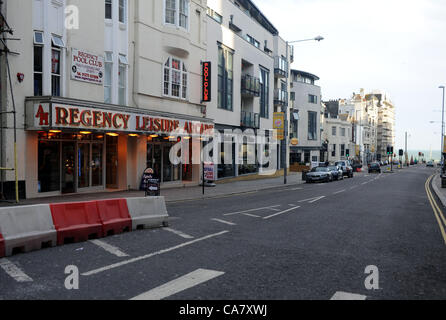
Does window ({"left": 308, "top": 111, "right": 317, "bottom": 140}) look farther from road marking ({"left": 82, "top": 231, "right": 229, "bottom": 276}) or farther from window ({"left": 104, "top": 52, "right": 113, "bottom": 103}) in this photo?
road marking ({"left": 82, "top": 231, "right": 229, "bottom": 276})

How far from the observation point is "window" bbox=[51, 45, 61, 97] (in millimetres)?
15922

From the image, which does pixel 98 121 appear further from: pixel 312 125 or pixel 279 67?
pixel 312 125

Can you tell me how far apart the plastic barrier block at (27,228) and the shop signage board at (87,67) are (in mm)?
10520

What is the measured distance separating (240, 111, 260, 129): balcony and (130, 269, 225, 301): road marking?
87.8ft

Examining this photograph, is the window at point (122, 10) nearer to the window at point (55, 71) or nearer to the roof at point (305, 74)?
the window at point (55, 71)

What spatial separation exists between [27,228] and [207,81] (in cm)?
1888

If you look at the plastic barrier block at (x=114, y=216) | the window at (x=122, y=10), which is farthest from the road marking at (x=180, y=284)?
the window at (x=122, y=10)

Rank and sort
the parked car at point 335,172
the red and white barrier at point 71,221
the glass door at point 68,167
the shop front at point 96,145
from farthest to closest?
1. the parked car at point 335,172
2. the glass door at point 68,167
3. the shop front at point 96,145
4. the red and white barrier at point 71,221

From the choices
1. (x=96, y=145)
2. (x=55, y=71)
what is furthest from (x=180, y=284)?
(x=96, y=145)

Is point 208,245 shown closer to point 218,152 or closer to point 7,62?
point 7,62

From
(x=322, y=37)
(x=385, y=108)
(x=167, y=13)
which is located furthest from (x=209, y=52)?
(x=385, y=108)

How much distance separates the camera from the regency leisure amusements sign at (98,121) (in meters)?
→ 14.7

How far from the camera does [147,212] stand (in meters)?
9.84
